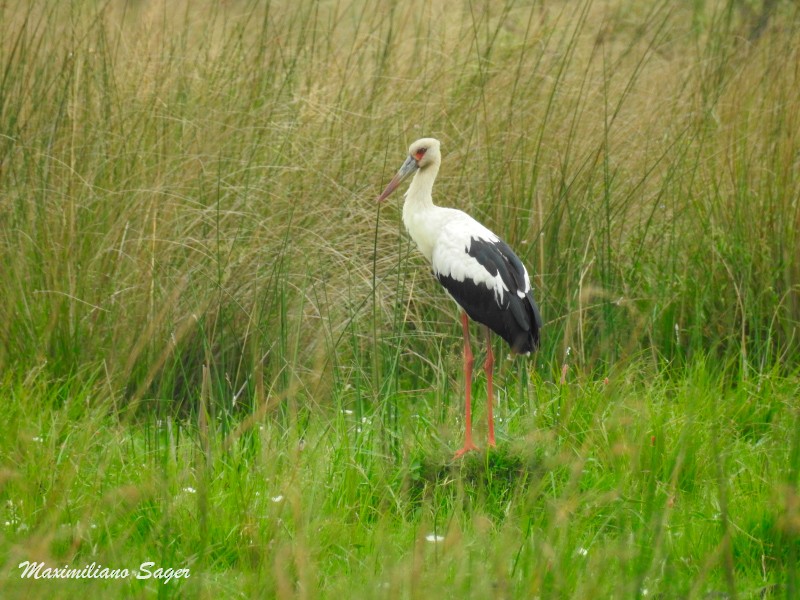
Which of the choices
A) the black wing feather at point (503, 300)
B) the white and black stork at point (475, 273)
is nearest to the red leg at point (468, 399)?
the white and black stork at point (475, 273)

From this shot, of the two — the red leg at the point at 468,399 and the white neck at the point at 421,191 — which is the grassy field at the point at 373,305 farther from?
the white neck at the point at 421,191

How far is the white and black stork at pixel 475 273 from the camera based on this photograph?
4094 mm

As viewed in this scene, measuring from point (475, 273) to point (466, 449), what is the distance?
0.82 meters

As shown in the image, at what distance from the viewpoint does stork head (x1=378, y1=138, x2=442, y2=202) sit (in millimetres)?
4598

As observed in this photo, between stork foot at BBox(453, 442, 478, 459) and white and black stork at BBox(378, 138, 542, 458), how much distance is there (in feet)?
0.86

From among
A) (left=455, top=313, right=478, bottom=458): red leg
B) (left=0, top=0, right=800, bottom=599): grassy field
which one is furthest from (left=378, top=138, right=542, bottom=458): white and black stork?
(left=0, top=0, right=800, bottom=599): grassy field

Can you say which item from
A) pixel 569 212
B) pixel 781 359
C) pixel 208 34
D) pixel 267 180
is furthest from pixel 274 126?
pixel 781 359

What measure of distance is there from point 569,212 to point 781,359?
40.7 inches

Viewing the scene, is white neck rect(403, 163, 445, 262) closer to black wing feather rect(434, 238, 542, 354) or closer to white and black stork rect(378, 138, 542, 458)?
white and black stork rect(378, 138, 542, 458)

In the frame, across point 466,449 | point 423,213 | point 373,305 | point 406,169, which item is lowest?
point 466,449

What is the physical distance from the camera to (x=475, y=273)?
164 inches

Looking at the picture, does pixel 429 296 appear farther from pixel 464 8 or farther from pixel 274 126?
pixel 464 8

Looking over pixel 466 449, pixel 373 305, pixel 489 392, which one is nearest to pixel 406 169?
pixel 373 305

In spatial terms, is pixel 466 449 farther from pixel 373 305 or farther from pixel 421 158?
pixel 421 158
